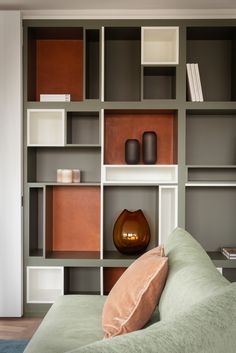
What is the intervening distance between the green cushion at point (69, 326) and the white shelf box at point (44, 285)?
116 centimetres

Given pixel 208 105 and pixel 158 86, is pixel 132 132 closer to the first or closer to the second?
pixel 158 86

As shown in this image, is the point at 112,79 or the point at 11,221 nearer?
the point at 11,221

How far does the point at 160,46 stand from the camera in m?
3.64

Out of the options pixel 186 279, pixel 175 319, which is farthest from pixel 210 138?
pixel 175 319

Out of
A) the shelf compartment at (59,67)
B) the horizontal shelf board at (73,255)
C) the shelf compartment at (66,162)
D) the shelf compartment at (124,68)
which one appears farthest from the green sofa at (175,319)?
the shelf compartment at (59,67)

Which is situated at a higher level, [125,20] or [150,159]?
[125,20]

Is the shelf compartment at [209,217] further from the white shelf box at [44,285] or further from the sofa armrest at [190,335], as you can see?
the sofa armrest at [190,335]

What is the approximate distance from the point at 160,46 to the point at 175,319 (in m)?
3.09

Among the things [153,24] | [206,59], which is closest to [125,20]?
[153,24]

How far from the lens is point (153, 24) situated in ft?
11.6

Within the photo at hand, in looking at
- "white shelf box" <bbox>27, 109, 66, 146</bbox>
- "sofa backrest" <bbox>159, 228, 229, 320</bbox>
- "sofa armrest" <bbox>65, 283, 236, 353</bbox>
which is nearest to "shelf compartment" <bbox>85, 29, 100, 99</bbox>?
"white shelf box" <bbox>27, 109, 66, 146</bbox>

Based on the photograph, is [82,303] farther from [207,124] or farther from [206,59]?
[206,59]

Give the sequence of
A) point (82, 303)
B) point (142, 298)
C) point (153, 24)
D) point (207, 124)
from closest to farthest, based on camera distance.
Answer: point (142, 298) < point (82, 303) < point (153, 24) < point (207, 124)

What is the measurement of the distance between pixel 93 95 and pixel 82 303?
6.62ft
